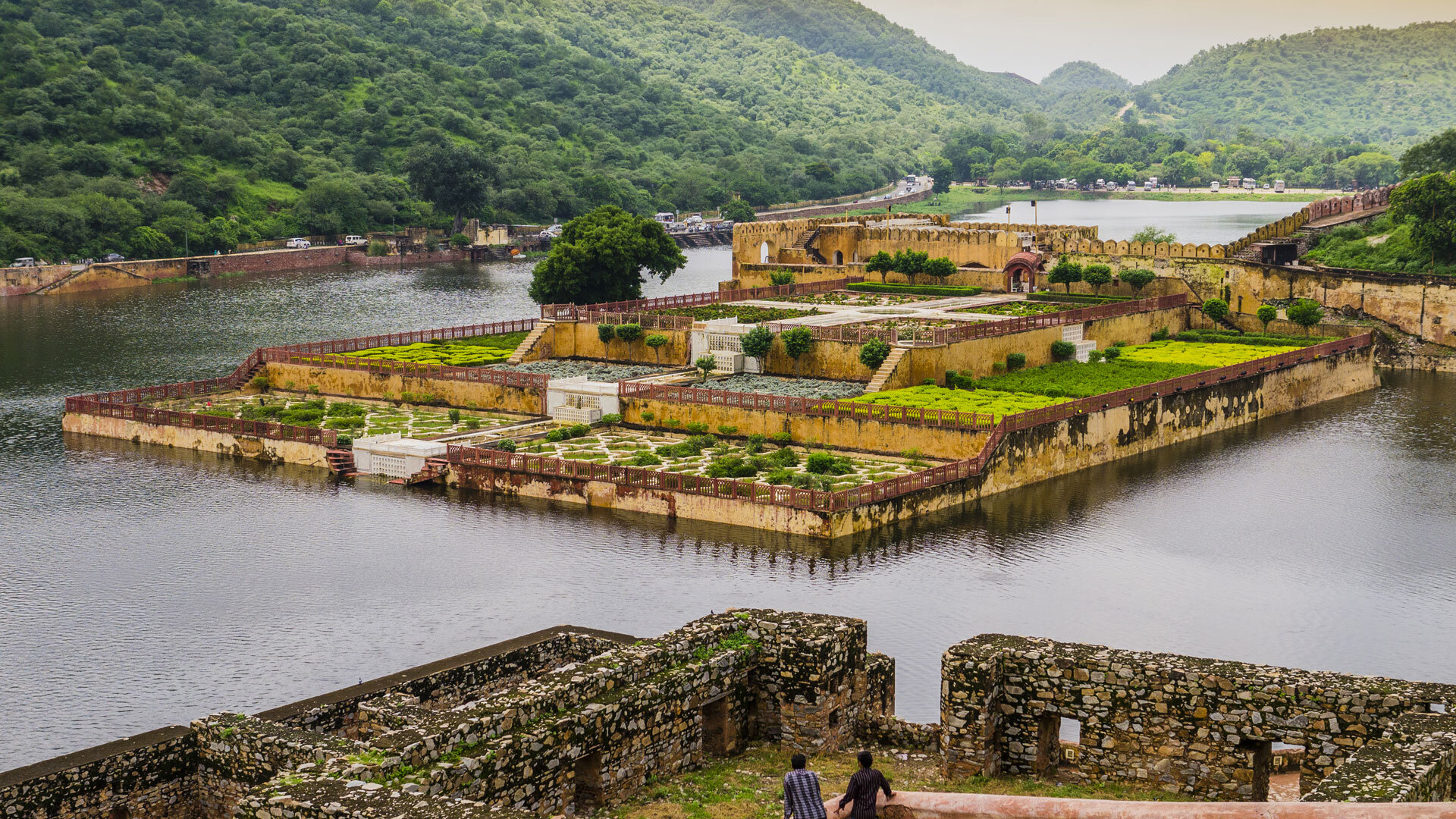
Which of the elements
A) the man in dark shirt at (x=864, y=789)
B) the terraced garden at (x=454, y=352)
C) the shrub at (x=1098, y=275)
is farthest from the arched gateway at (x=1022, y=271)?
the man in dark shirt at (x=864, y=789)

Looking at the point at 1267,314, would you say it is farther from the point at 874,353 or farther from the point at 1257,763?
the point at 1257,763

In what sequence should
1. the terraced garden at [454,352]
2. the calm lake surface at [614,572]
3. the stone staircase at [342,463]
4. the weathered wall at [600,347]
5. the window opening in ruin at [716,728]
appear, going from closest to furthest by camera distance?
1. the window opening in ruin at [716,728]
2. the calm lake surface at [614,572]
3. the stone staircase at [342,463]
4. the terraced garden at [454,352]
5. the weathered wall at [600,347]

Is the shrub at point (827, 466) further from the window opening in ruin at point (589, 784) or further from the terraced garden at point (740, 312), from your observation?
the window opening in ruin at point (589, 784)

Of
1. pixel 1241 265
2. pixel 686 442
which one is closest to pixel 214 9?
pixel 1241 265

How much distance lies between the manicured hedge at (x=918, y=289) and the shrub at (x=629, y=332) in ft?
51.8

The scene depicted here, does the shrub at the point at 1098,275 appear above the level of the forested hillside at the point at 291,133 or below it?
below

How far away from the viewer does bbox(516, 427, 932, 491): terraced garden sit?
3790 cm

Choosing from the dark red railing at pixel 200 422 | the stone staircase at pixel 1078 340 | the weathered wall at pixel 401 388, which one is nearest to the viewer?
the dark red railing at pixel 200 422

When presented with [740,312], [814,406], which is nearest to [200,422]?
[814,406]

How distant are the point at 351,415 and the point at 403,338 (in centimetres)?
1354

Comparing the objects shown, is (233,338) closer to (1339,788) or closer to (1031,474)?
(1031,474)

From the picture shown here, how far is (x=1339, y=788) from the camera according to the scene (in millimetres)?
12422

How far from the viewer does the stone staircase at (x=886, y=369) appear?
1853 inches

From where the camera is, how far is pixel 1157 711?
587 inches
